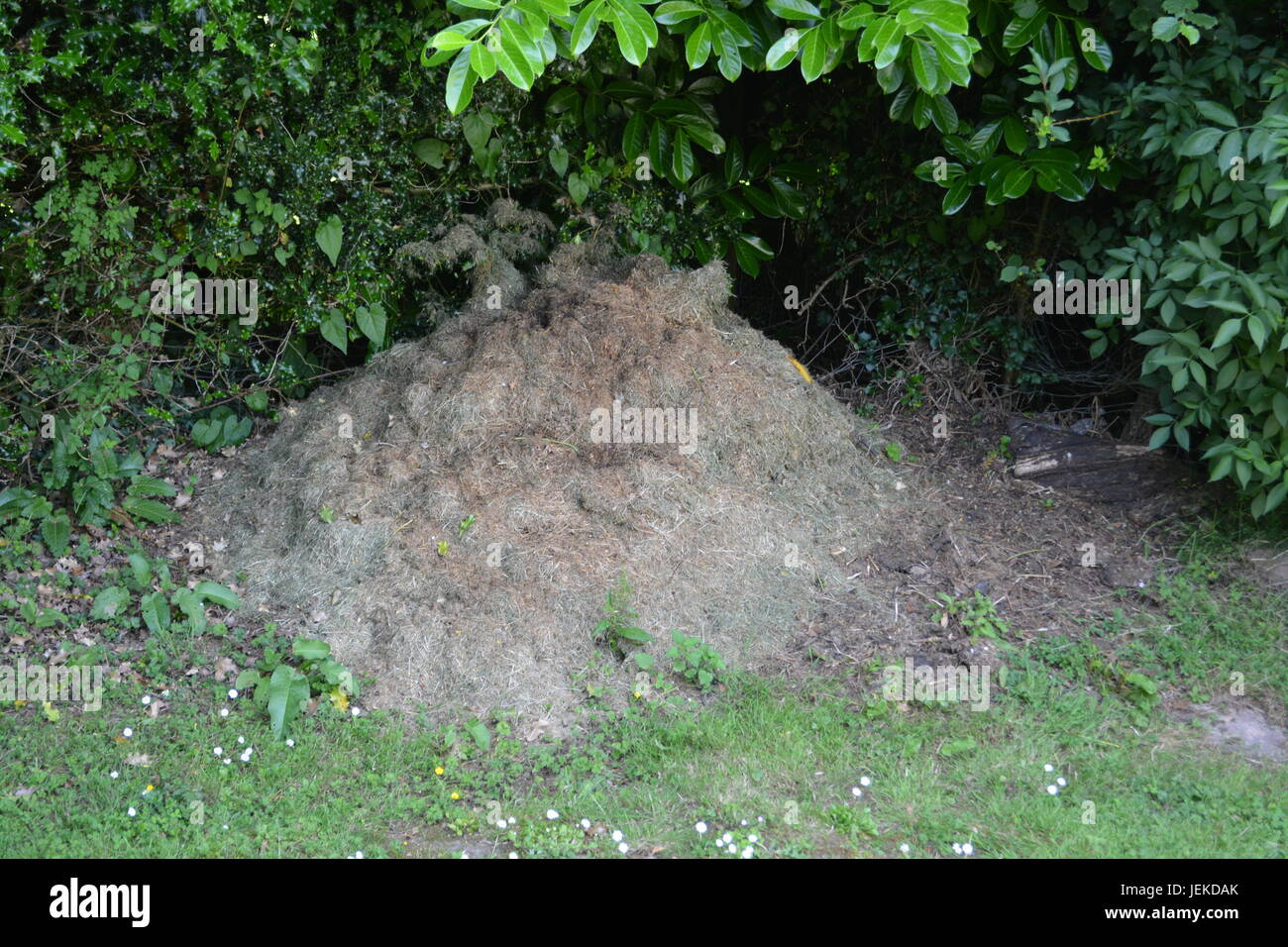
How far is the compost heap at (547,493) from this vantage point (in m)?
4.76

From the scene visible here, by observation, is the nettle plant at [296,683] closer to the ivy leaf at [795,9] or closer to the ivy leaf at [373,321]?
the ivy leaf at [373,321]

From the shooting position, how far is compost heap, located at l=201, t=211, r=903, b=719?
4.76m

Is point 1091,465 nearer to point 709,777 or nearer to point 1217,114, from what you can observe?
point 1217,114

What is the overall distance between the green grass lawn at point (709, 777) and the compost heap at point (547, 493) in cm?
40

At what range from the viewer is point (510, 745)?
4.23m

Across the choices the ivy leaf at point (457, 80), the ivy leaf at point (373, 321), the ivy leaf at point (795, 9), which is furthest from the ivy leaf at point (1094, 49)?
the ivy leaf at point (373, 321)

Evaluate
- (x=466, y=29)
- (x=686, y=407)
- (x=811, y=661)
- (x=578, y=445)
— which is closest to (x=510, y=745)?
(x=811, y=661)

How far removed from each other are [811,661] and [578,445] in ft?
5.22

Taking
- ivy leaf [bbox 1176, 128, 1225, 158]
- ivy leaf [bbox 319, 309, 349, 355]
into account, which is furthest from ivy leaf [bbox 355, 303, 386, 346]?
ivy leaf [bbox 1176, 128, 1225, 158]

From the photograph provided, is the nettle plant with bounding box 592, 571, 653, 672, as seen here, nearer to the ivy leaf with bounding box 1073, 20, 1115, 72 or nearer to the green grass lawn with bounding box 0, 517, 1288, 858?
the green grass lawn with bounding box 0, 517, 1288, 858

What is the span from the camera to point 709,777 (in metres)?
4.02

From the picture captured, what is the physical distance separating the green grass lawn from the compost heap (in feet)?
1.31

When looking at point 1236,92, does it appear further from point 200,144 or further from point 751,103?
point 200,144

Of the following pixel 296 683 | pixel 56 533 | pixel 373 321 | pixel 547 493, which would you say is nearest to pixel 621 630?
pixel 547 493
